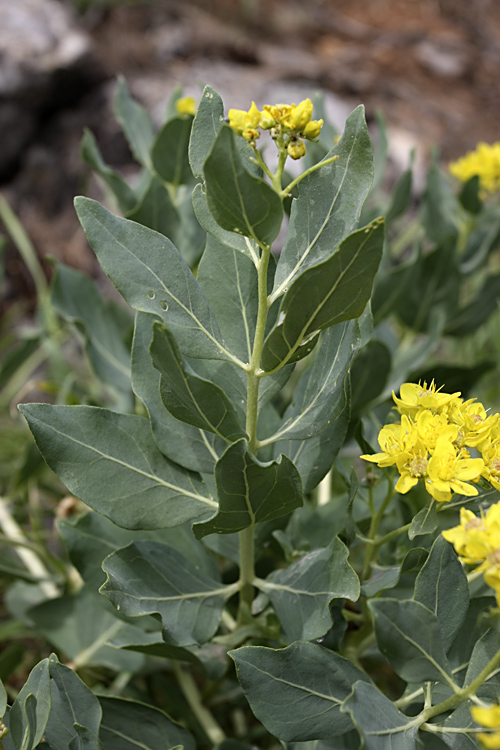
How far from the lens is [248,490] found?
870 mm

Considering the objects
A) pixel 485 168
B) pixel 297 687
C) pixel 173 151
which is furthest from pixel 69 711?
pixel 485 168

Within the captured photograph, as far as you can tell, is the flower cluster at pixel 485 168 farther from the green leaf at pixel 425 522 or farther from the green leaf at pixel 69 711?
the green leaf at pixel 69 711

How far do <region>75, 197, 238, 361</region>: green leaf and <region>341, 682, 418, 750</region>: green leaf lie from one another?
0.46 m

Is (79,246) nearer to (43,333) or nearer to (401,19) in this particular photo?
(43,333)

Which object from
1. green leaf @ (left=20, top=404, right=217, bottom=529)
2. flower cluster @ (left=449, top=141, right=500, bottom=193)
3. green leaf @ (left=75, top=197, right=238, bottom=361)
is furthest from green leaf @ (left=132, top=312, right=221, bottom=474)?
flower cluster @ (left=449, top=141, right=500, bottom=193)

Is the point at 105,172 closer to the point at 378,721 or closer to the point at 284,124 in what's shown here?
the point at 284,124

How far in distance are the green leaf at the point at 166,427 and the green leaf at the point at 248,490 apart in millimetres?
120

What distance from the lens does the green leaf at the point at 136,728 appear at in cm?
100

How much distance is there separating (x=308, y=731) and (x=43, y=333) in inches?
53.9

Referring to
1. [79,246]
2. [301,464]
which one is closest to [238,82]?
[79,246]

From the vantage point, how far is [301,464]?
1.05 metres

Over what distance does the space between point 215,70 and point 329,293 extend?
3.21 metres

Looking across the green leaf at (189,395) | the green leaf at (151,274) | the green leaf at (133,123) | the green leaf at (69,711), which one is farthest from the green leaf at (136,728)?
the green leaf at (133,123)

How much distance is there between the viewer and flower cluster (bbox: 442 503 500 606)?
0.71 metres
